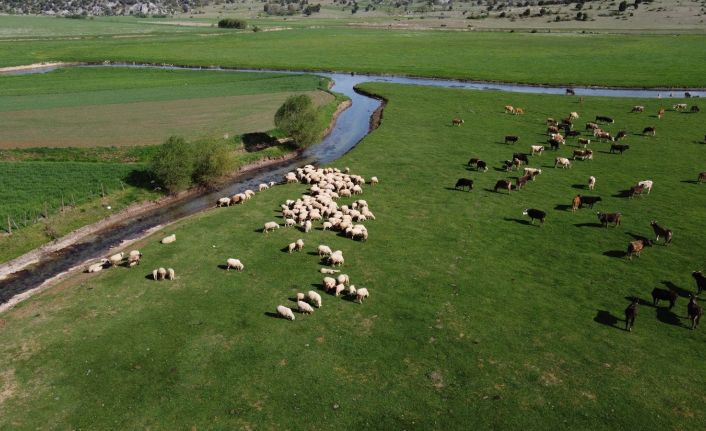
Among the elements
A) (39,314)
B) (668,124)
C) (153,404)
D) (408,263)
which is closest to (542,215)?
(408,263)

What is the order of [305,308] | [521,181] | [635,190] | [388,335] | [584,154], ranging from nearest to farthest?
[388,335] < [305,308] < [635,190] < [521,181] < [584,154]

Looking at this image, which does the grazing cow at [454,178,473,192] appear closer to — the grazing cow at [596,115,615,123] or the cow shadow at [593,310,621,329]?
the cow shadow at [593,310,621,329]

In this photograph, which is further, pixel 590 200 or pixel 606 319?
pixel 590 200

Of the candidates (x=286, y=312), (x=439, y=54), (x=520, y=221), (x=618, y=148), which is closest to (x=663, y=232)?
(x=520, y=221)

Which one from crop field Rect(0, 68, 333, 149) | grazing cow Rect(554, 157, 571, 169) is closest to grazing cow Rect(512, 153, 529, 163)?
grazing cow Rect(554, 157, 571, 169)

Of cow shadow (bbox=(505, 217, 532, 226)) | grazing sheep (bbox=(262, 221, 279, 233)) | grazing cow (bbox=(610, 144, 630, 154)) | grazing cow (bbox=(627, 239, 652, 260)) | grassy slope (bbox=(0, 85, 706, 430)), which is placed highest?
grazing cow (bbox=(610, 144, 630, 154))

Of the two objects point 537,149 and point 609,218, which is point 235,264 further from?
Result: point 537,149

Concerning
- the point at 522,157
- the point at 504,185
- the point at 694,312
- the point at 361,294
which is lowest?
the point at 361,294
